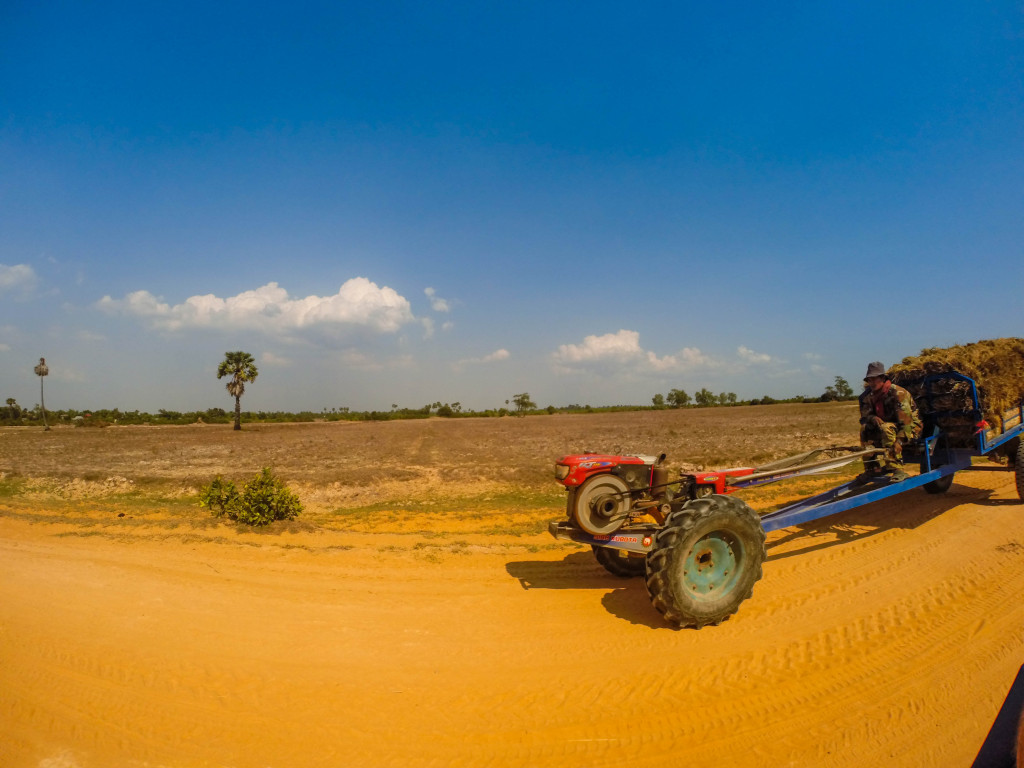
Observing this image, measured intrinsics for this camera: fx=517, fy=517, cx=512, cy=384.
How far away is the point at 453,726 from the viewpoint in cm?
407

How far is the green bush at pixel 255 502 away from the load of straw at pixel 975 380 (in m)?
12.5

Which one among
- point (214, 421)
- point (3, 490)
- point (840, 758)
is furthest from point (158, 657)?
point (214, 421)

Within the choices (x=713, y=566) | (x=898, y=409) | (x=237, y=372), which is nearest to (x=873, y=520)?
(x=898, y=409)

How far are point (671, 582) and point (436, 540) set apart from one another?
5.17 meters

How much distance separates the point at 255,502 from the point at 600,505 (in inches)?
302

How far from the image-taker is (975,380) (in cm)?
914

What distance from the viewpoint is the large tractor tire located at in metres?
6.27

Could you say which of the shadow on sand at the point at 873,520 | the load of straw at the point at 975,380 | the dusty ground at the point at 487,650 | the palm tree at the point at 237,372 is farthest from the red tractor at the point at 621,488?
the palm tree at the point at 237,372

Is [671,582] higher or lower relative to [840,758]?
higher

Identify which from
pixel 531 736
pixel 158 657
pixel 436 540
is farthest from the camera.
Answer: pixel 436 540

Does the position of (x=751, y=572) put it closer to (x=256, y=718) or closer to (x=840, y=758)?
(x=840, y=758)

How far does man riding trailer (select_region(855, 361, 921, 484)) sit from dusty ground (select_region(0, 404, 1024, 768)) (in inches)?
40.4

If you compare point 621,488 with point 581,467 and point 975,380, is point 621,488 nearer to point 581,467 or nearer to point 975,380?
point 581,467

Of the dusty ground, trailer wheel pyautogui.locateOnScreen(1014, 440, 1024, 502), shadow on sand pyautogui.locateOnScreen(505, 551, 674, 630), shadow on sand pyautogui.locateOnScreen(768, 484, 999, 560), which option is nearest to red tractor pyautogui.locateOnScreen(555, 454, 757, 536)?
shadow on sand pyautogui.locateOnScreen(505, 551, 674, 630)
